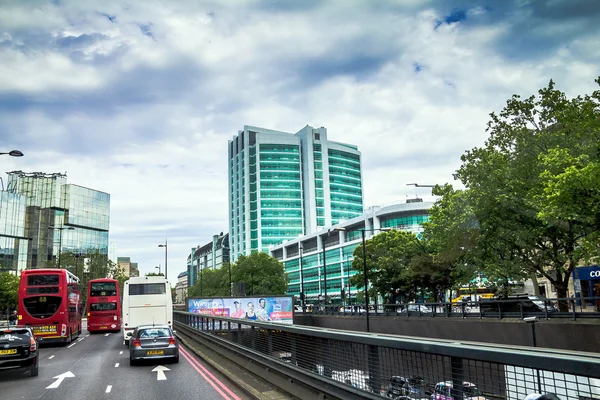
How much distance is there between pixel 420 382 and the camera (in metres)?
5.96

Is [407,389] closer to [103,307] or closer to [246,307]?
[103,307]

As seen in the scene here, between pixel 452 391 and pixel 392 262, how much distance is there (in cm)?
4934

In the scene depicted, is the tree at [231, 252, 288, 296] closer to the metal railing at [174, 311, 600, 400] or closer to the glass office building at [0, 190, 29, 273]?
the glass office building at [0, 190, 29, 273]

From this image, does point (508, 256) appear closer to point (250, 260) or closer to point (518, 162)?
point (518, 162)

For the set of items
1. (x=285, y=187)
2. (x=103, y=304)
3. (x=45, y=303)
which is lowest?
(x=103, y=304)

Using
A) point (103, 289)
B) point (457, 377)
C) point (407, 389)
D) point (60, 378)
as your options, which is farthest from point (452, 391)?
point (103, 289)

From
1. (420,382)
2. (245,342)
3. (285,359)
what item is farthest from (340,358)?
(245,342)

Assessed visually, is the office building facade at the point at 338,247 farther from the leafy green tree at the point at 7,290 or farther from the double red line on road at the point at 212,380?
the double red line on road at the point at 212,380

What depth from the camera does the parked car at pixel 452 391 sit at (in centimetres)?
509

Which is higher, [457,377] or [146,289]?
[146,289]

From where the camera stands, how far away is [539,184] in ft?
87.6

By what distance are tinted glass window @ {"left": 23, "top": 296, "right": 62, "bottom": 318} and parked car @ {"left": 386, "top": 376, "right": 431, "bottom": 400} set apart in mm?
25850

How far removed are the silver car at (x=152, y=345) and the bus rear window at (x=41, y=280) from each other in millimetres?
12116

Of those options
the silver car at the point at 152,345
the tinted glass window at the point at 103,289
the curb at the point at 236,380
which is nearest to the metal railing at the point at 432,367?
the curb at the point at 236,380
